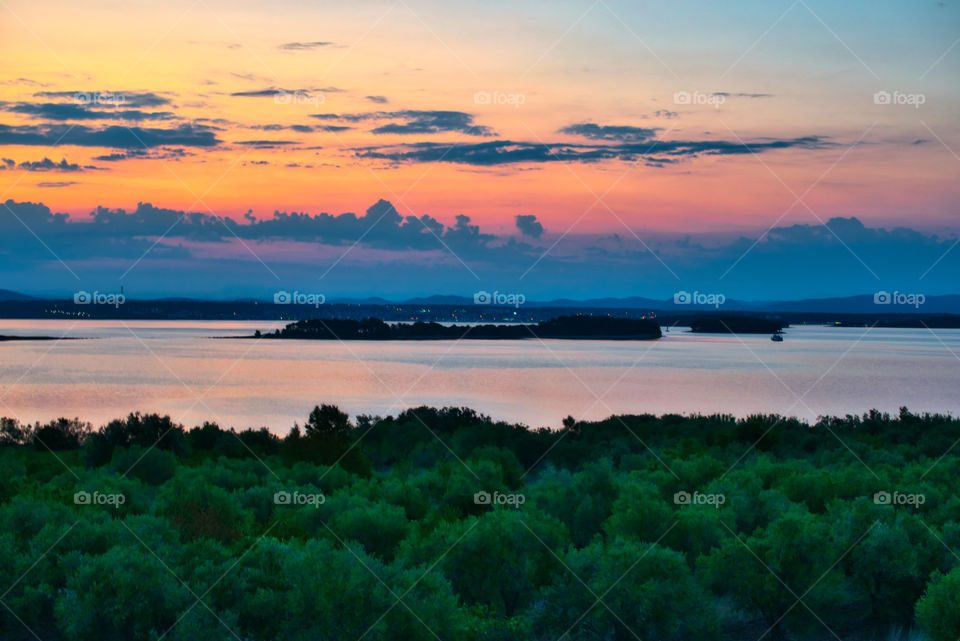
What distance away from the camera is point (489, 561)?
12102 mm

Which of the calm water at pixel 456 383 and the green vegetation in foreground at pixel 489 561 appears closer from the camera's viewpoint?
the green vegetation in foreground at pixel 489 561

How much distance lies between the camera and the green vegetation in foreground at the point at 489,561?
10.3 m

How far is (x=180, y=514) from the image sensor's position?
49.1ft

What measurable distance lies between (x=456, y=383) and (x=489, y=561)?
247 ft

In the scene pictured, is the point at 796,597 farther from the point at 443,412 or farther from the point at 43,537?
the point at 443,412

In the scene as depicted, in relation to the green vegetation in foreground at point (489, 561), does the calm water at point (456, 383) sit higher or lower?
higher

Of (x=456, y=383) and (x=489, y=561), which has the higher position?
(x=456, y=383)

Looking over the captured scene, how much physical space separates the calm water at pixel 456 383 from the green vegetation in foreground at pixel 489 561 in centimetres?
3430

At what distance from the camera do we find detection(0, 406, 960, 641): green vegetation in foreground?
33.9ft

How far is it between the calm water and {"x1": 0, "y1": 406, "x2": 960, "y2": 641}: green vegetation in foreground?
34302mm

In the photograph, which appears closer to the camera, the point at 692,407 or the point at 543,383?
the point at 692,407

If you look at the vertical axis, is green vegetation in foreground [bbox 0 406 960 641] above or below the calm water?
below

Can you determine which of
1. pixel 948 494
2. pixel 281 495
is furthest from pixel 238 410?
pixel 948 494

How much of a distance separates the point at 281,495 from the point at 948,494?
1293 centimetres
